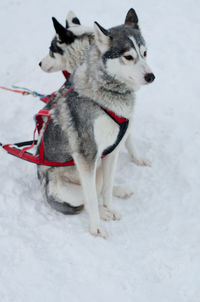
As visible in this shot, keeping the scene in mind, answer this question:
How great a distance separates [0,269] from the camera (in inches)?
106

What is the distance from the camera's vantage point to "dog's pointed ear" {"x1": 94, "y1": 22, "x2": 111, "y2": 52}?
9.43 feet

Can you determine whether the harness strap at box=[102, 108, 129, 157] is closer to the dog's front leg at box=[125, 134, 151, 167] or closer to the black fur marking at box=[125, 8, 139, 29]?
the black fur marking at box=[125, 8, 139, 29]

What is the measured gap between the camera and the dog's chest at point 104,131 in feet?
10.1

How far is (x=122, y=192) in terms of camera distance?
409cm

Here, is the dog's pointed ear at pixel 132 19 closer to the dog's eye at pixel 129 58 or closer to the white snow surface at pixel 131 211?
the dog's eye at pixel 129 58

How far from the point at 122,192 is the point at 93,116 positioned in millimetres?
1353

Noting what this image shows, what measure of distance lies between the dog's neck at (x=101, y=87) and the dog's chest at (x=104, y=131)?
115 mm

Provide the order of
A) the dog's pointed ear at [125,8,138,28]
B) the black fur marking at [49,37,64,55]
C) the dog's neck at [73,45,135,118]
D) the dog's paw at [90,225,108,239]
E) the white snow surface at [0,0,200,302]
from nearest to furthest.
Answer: the white snow surface at [0,0,200,302]
the dog's neck at [73,45,135,118]
the dog's pointed ear at [125,8,138,28]
the dog's paw at [90,225,108,239]
the black fur marking at [49,37,64,55]

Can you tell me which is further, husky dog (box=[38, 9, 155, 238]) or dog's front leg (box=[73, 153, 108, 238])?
dog's front leg (box=[73, 153, 108, 238])

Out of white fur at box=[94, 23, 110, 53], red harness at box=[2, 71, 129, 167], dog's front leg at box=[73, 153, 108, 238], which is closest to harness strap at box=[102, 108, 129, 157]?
red harness at box=[2, 71, 129, 167]

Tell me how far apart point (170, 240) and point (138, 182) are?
3.28 feet

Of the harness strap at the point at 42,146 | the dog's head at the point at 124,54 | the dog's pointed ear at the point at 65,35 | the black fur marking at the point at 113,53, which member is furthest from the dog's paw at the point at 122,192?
the dog's pointed ear at the point at 65,35

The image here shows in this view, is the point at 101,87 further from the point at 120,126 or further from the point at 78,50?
the point at 78,50

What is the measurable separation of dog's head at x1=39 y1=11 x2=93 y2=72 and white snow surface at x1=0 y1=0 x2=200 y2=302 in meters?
1.34
